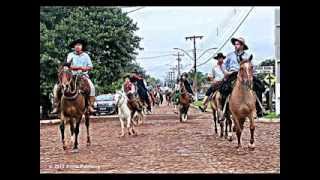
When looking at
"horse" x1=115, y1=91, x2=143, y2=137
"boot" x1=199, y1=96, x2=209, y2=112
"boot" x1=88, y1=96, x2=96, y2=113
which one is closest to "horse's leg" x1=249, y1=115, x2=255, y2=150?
"boot" x1=199, y1=96, x2=209, y2=112

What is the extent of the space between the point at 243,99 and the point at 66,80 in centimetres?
189

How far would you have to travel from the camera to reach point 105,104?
7043 mm

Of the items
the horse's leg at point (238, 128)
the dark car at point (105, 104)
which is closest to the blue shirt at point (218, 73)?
the horse's leg at point (238, 128)

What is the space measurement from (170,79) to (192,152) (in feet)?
2.68

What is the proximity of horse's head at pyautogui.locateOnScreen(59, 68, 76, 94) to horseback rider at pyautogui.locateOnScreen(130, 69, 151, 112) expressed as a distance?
0.65 meters

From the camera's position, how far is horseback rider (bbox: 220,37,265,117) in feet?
22.8

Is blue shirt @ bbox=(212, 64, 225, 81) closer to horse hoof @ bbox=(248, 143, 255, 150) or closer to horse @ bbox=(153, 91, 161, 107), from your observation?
horse @ bbox=(153, 91, 161, 107)

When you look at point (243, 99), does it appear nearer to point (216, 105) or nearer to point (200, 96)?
point (216, 105)

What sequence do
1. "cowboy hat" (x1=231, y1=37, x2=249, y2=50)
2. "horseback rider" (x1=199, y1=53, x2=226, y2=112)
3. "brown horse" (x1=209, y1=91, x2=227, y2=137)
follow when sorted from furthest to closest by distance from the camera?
"brown horse" (x1=209, y1=91, x2=227, y2=137) → "horseback rider" (x1=199, y1=53, x2=226, y2=112) → "cowboy hat" (x1=231, y1=37, x2=249, y2=50)

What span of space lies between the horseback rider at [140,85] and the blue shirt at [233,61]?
0.91 meters

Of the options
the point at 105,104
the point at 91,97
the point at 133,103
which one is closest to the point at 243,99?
the point at 133,103

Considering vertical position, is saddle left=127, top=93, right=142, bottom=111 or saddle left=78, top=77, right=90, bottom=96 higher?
saddle left=78, top=77, right=90, bottom=96
